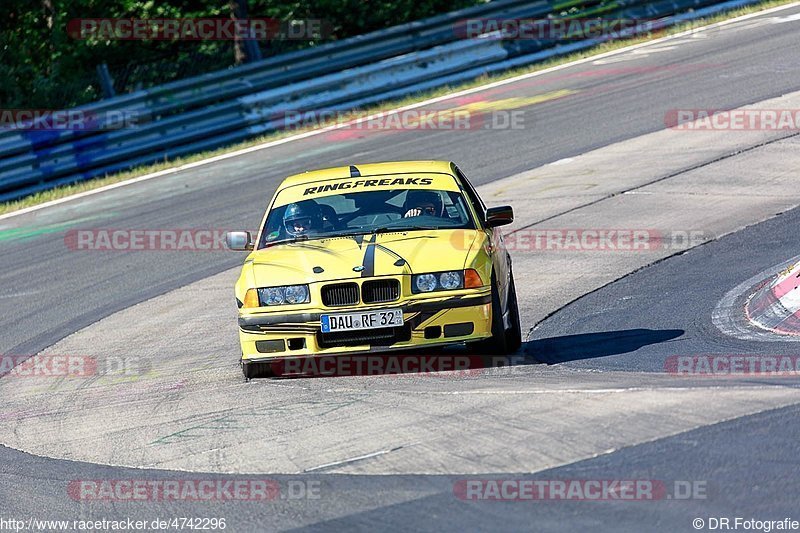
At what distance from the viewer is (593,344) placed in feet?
33.0

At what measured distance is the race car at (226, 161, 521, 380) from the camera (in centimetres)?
916

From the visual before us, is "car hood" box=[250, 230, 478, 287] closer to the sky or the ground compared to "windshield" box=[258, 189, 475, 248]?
closer to the ground

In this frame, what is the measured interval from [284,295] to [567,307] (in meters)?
3.36

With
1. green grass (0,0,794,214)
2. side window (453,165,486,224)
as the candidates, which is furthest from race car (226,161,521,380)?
green grass (0,0,794,214)

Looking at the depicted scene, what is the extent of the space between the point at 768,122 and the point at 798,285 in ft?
30.4

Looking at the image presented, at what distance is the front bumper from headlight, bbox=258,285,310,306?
4.2 inches

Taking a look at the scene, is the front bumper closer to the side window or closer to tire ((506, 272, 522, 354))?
tire ((506, 272, 522, 354))

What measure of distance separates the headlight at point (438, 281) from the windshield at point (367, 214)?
2.93 ft

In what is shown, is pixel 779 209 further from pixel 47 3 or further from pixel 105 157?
pixel 47 3

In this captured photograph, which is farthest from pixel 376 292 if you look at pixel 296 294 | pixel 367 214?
pixel 367 214

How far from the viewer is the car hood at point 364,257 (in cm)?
925

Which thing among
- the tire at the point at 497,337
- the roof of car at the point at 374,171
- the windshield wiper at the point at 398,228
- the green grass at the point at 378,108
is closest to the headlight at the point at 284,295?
the windshield wiper at the point at 398,228

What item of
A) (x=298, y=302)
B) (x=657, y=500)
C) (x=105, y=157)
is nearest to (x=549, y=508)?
(x=657, y=500)

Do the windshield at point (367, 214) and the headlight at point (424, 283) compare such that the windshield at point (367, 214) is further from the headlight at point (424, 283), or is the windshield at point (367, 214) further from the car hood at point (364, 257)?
the headlight at point (424, 283)
